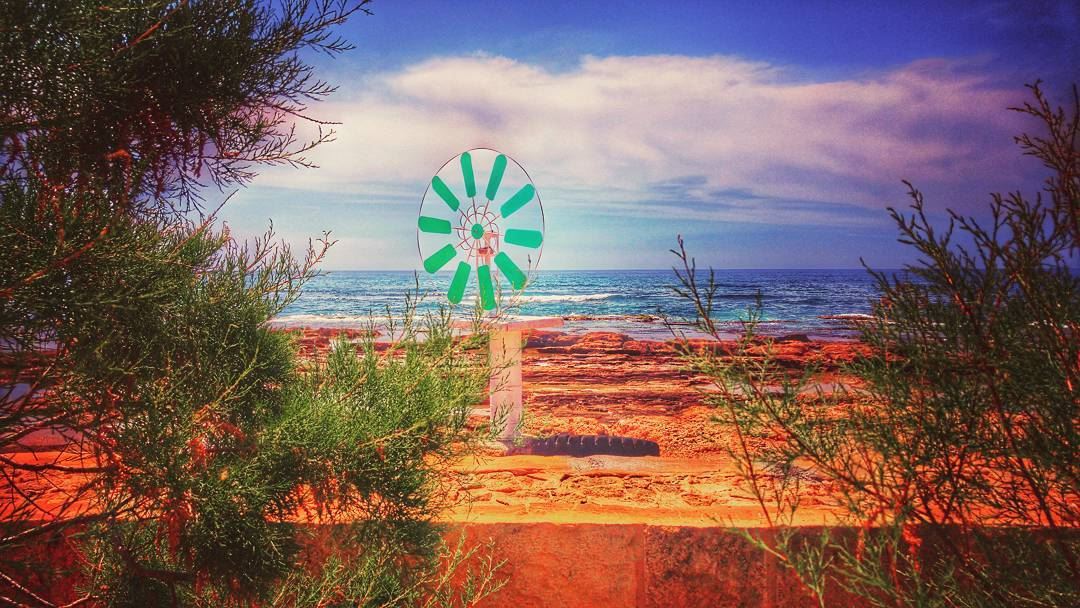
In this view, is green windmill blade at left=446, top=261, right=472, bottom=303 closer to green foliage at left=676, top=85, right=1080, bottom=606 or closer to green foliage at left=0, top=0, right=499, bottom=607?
green foliage at left=0, top=0, right=499, bottom=607

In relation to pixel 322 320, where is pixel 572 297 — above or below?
above

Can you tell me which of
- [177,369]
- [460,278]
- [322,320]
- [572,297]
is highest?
[460,278]

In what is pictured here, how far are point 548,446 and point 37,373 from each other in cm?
377

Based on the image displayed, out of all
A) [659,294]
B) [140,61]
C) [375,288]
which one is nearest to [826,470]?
[140,61]

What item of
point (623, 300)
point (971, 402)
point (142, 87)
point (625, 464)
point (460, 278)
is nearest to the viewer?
point (971, 402)

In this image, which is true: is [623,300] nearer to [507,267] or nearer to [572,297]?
[572,297]

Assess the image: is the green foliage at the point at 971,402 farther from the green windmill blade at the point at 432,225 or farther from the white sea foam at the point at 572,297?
the white sea foam at the point at 572,297

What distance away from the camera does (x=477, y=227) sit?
4.31m

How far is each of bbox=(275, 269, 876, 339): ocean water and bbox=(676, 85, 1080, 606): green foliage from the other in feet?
36.8

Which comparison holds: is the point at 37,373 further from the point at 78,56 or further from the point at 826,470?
the point at 826,470

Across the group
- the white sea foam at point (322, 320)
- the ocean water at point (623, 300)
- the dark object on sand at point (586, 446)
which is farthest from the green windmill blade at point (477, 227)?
the white sea foam at point (322, 320)

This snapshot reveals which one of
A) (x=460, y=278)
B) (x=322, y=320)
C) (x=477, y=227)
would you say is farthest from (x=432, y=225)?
(x=322, y=320)

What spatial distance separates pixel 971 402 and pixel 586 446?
400 centimetres

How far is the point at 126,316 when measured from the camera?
57.3 inches
